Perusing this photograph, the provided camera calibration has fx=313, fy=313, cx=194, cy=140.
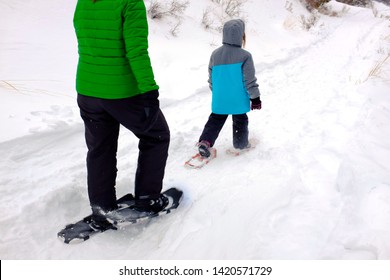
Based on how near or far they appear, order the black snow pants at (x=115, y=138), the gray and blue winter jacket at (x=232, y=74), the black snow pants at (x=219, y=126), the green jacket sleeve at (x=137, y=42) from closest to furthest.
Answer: the green jacket sleeve at (x=137, y=42) < the black snow pants at (x=115, y=138) < the gray and blue winter jacket at (x=232, y=74) < the black snow pants at (x=219, y=126)

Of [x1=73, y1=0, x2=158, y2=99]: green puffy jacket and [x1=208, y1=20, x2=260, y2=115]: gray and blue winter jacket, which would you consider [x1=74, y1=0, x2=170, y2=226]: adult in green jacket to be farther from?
[x1=208, y1=20, x2=260, y2=115]: gray and blue winter jacket

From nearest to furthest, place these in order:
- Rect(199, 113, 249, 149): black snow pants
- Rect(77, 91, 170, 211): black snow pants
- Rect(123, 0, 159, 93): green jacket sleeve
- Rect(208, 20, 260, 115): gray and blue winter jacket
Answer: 1. Rect(123, 0, 159, 93): green jacket sleeve
2. Rect(77, 91, 170, 211): black snow pants
3. Rect(208, 20, 260, 115): gray and blue winter jacket
4. Rect(199, 113, 249, 149): black snow pants

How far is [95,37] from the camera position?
179 cm

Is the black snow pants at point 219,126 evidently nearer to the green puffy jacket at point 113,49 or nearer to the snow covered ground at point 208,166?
the snow covered ground at point 208,166

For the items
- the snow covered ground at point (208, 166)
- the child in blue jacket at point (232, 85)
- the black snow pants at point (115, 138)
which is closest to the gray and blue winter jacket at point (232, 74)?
the child in blue jacket at point (232, 85)

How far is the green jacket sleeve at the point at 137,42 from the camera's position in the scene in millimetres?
1675

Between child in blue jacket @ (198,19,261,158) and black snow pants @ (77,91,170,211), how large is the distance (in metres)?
0.99

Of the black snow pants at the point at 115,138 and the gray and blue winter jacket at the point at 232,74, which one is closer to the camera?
the black snow pants at the point at 115,138

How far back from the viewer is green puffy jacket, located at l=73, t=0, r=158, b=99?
169 centimetres

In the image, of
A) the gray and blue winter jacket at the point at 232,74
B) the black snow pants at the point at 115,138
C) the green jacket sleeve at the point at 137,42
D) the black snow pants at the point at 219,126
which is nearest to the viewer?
the green jacket sleeve at the point at 137,42

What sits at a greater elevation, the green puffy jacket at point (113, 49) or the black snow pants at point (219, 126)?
the green puffy jacket at point (113, 49)

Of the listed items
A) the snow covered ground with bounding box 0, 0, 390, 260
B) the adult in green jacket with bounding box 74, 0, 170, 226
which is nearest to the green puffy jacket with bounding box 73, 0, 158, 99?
the adult in green jacket with bounding box 74, 0, 170, 226

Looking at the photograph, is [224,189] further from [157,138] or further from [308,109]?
[308,109]
